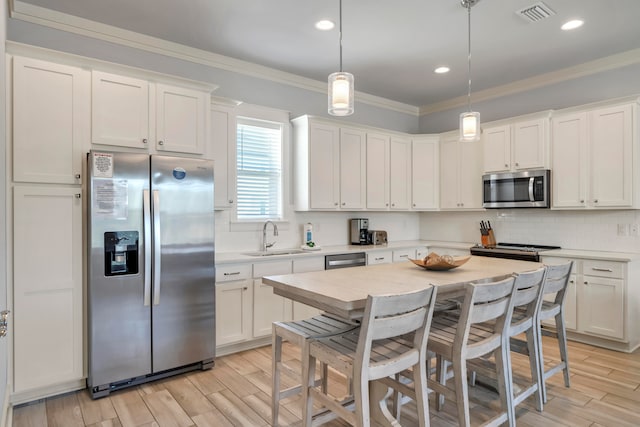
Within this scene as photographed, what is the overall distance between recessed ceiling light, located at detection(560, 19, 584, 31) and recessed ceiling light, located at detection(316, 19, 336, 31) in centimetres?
198

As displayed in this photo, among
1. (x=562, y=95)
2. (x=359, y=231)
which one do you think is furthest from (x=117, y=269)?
(x=562, y=95)

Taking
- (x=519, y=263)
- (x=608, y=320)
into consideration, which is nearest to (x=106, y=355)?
(x=519, y=263)

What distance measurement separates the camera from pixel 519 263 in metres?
3.06

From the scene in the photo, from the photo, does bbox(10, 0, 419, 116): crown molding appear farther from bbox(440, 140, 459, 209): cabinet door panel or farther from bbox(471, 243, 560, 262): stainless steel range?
bbox(471, 243, 560, 262): stainless steel range

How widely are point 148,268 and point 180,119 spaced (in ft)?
4.08

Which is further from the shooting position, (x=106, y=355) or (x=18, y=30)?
(x=18, y=30)

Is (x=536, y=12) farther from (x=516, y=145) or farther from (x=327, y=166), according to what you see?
(x=327, y=166)

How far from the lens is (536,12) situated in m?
3.04

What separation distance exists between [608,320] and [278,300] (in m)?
3.11

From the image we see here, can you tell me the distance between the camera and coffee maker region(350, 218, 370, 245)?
193 inches

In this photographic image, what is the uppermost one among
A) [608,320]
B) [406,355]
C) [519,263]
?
[519,263]

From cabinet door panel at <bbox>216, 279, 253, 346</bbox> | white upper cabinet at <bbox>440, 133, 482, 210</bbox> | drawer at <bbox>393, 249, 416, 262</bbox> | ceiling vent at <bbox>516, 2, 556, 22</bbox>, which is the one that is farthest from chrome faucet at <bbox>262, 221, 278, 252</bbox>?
ceiling vent at <bbox>516, 2, 556, 22</bbox>

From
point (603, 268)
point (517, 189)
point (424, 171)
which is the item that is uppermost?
point (424, 171)

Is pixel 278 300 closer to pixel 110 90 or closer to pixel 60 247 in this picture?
pixel 60 247
